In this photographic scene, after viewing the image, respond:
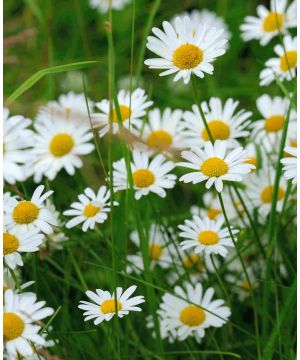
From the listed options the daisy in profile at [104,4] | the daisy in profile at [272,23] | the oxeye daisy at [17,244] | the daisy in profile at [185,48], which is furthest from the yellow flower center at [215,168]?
the daisy in profile at [104,4]

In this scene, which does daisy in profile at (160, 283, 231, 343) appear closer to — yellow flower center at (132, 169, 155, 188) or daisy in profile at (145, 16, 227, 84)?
yellow flower center at (132, 169, 155, 188)

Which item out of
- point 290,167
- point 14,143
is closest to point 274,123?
point 290,167

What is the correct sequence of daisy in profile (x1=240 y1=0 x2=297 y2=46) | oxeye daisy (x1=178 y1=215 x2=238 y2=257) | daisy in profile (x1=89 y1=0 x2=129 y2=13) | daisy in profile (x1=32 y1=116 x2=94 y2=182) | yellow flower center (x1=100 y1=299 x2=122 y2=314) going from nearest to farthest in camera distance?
1. yellow flower center (x1=100 y1=299 x2=122 y2=314)
2. oxeye daisy (x1=178 y1=215 x2=238 y2=257)
3. daisy in profile (x1=32 y1=116 x2=94 y2=182)
4. daisy in profile (x1=240 y1=0 x2=297 y2=46)
5. daisy in profile (x1=89 y1=0 x2=129 y2=13)

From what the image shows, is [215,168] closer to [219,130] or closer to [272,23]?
[219,130]

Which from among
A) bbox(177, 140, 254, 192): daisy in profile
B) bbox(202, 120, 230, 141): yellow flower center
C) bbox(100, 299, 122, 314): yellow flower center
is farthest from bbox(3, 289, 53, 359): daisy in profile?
bbox(202, 120, 230, 141): yellow flower center

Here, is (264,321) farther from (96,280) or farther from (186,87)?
(186,87)

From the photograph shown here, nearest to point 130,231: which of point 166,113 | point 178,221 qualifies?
point 178,221
